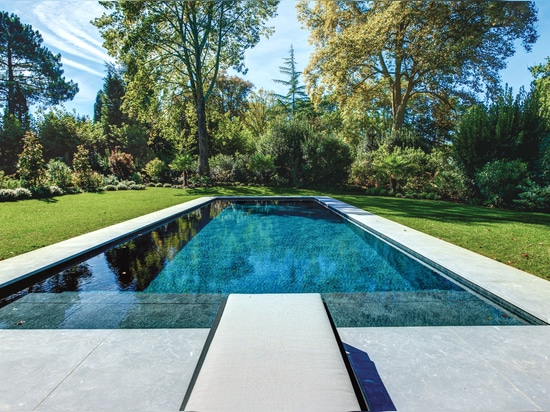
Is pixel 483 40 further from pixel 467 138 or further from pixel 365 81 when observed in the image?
pixel 467 138

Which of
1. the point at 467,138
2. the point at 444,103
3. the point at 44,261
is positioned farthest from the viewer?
the point at 444,103

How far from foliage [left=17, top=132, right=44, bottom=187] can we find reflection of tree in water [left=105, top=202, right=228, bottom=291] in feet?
33.0

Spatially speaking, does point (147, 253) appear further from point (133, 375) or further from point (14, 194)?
point (14, 194)

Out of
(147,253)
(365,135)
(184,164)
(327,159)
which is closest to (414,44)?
(365,135)

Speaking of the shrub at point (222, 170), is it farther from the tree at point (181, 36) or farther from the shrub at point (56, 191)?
the shrub at point (56, 191)

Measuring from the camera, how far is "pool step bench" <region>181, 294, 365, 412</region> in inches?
55.1

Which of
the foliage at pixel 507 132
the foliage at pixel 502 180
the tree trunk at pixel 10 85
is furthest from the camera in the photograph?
the tree trunk at pixel 10 85

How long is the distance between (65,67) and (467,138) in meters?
41.4

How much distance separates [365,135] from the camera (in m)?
20.4

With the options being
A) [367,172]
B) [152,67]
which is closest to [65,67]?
[152,67]

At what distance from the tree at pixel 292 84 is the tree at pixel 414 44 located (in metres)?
13.9

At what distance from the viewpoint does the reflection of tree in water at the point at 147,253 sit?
4379 millimetres

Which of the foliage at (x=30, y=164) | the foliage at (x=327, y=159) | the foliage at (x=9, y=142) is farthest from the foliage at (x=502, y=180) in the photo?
the foliage at (x=9, y=142)

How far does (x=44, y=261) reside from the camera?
171 inches
